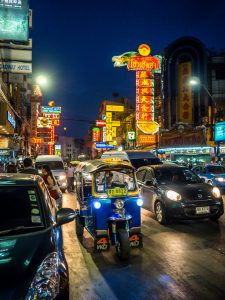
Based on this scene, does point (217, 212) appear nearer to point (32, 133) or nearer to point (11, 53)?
point (11, 53)

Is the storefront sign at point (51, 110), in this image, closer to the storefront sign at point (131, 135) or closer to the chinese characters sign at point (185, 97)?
the storefront sign at point (131, 135)

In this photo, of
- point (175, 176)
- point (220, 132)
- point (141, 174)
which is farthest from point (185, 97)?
point (175, 176)

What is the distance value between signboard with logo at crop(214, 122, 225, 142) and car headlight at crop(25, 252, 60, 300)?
2690 cm

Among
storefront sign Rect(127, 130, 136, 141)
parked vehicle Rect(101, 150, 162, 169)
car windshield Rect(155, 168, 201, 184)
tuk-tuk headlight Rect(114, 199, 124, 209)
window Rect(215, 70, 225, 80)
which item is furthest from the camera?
storefront sign Rect(127, 130, 136, 141)

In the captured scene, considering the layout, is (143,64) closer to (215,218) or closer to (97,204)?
(215,218)

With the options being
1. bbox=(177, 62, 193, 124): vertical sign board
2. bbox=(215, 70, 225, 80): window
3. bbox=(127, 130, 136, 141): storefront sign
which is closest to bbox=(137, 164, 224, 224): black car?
bbox=(177, 62, 193, 124): vertical sign board

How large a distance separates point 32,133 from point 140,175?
66.2 metres

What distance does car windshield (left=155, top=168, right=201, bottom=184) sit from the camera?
35.9ft

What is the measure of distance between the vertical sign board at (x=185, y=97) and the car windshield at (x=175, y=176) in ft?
113

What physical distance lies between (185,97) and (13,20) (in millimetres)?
27907

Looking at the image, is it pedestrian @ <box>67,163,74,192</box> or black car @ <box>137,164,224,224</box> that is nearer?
black car @ <box>137,164,224,224</box>

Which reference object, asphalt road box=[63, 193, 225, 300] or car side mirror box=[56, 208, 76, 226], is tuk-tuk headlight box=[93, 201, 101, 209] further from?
car side mirror box=[56, 208, 76, 226]

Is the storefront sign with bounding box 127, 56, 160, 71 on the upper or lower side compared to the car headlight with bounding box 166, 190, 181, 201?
upper

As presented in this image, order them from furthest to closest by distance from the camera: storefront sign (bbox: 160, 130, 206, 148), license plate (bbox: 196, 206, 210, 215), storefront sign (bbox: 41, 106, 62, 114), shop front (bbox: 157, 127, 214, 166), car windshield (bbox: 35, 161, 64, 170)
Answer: storefront sign (bbox: 41, 106, 62, 114), shop front (bbox: 157, 127, 214, 166), storefront sign (bbox: 160, 130, 206, 148), car windshield (bbox: 35, 161, 64, 170), license plate (bbox: 196, 206, 210, 215)
